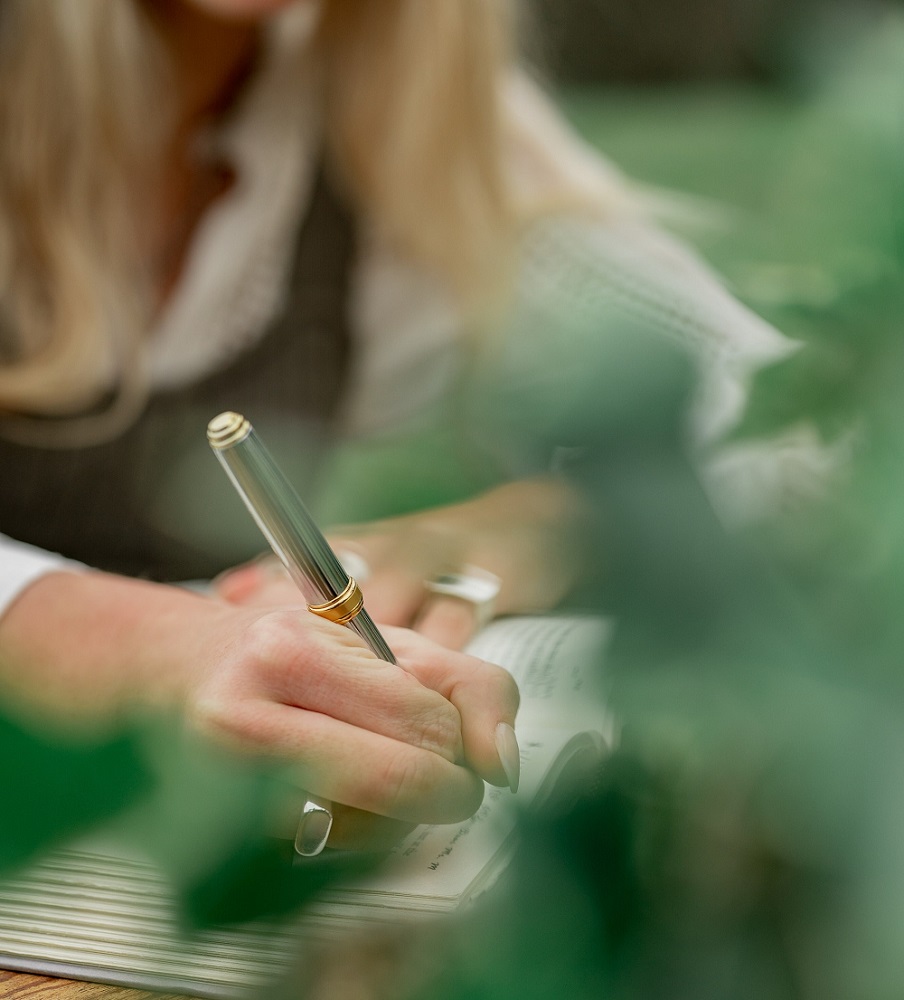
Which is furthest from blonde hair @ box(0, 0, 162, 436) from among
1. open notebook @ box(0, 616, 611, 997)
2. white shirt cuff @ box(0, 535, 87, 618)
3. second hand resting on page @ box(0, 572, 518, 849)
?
open notebook @ box(0, 616, 611, 997)

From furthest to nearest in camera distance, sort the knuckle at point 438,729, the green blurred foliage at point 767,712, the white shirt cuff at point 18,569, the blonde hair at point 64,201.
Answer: the blonde hair at point 64,201, the white shirt cuff at point 18,569, the knuckle at point 438,729, the green blurred foliage at point 767,712

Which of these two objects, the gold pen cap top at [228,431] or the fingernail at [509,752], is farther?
the gold pen cap top at [228,431]

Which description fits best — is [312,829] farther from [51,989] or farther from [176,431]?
[176,431]

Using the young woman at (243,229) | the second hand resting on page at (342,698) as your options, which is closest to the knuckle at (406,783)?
the second hand resting on page at (342,698)

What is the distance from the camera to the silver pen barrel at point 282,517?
249 mm

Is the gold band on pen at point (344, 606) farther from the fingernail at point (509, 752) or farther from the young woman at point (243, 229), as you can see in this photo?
the young woman at point (243, 229)

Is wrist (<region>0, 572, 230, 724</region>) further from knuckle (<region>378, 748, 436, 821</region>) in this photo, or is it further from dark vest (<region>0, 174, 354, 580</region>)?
dark vest (<region>0, 174, 354, 580</region>)

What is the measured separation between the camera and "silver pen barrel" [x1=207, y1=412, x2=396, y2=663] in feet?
0.82

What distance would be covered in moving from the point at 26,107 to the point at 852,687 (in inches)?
33.0

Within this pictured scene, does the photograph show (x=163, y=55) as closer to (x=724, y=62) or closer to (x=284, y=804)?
(x=724, y=62)

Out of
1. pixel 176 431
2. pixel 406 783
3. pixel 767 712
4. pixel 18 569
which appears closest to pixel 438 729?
pixel 406 783

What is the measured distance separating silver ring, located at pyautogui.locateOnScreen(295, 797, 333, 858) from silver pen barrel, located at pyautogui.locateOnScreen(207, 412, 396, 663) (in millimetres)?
129

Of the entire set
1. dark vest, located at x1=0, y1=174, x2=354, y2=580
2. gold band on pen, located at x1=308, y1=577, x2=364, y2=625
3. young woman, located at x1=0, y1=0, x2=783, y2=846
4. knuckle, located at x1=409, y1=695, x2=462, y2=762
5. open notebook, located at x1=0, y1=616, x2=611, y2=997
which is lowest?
dark vest, located at x1=0, y1=174, x2=354, y2=580

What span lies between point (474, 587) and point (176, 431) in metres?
0.61
